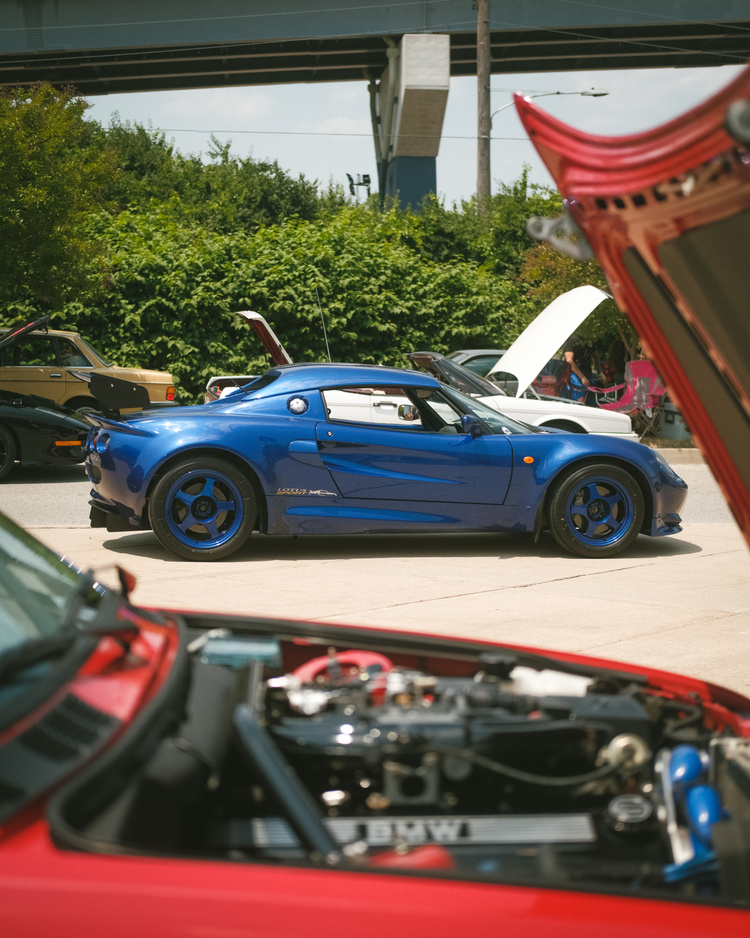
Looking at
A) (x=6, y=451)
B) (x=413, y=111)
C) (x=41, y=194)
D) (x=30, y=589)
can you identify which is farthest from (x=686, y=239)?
(x=413, y=111)

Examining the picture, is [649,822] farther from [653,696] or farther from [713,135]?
[713,135]

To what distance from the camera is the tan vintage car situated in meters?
14.4

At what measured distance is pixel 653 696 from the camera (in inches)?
92.3

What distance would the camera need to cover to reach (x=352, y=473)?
286 inches

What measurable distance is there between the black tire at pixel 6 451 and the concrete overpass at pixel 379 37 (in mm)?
23947

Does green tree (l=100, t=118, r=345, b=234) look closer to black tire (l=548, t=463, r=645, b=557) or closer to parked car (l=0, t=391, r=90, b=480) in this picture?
parked car (l=0, t=391, r=90, b=480)

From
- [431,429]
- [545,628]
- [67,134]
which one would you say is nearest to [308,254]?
[67,134]

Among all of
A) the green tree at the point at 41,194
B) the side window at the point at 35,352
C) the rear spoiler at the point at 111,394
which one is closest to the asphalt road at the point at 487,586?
the rear spoiler at the point at 111,394

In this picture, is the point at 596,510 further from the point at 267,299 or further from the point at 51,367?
the point at 267,299

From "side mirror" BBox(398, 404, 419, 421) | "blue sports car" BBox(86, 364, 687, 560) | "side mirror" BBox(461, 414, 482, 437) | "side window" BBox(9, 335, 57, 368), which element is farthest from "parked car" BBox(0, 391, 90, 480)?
"side mirror" BBox(461, 414, 482, 437)

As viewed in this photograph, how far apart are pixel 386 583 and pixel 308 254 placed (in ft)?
43.7

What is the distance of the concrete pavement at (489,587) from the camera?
5324mm

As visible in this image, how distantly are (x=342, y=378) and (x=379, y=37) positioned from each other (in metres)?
29.1

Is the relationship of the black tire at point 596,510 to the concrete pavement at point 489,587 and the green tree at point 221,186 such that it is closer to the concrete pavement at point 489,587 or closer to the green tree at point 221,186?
the concrete pavement at point 489,587
